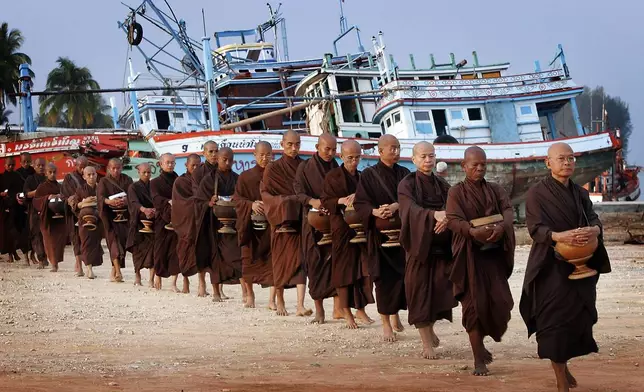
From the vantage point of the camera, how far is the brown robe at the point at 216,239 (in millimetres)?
13867

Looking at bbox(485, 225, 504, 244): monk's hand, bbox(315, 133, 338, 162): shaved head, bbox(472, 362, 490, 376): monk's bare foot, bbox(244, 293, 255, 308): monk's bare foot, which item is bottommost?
bbox(472, 362, 490, 376): monk's bare foot

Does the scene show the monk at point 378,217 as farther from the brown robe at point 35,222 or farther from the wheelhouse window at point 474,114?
the wheelhouse window at point 474,114

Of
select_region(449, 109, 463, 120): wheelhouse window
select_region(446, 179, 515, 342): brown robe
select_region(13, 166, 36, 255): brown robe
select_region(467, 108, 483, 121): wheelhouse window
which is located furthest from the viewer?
select_region(467, 108, 483, 121): wheelhouse window

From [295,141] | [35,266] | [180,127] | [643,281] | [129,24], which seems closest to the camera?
[295,141]

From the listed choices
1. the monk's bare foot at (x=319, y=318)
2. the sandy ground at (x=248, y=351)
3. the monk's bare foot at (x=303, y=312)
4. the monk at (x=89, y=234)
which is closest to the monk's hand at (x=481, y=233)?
the sandy ground at (x=248, y=351)

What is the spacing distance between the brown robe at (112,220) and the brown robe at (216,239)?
119 inches

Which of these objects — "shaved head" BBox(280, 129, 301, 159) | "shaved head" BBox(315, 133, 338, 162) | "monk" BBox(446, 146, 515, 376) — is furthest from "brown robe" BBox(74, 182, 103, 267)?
"monk" BBox(446, 146, 515, 376)

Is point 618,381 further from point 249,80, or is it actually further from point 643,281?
Result: point 249,80

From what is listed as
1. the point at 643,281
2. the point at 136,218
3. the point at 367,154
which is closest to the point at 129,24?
the point at 367,154

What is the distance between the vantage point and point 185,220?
48.3 ft

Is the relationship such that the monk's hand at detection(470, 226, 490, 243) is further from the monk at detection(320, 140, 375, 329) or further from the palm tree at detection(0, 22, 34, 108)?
the palm tree at detection(0, 22, 34, 108)

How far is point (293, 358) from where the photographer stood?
863 centimetres

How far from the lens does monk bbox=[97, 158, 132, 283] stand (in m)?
17.1

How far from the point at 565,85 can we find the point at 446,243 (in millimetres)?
21969
